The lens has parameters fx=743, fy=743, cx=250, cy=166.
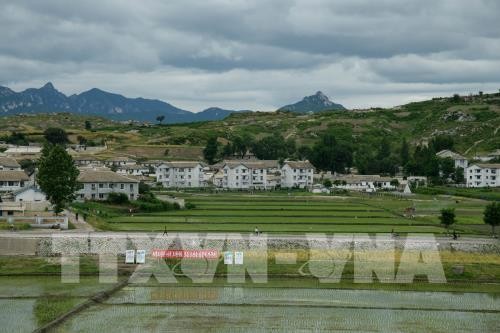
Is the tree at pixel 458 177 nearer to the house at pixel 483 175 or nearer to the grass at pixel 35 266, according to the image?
the house at pixel 483 175

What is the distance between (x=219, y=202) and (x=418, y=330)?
53.1 metres

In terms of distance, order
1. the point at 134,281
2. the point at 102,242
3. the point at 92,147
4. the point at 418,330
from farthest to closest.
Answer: the point at 92,147 < the point at 102,242 < the point at 134,281 < the point at 418,330

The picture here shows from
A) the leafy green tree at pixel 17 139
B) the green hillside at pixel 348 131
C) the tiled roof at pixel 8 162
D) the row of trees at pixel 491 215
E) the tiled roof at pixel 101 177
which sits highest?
the green hillside at pixel 348 131

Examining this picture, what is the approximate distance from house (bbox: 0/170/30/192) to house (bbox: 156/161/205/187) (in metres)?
32.1

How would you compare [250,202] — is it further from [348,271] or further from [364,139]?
[364,139]

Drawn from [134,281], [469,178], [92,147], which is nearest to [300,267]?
[134,281]

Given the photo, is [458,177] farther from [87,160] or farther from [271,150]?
[87,160]

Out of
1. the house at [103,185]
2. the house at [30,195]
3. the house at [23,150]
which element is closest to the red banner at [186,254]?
the house at [30,195]

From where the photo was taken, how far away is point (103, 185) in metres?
78.1

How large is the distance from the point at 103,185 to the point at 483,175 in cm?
6489

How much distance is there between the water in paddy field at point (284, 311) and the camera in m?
28.7

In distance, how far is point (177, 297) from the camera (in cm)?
3400

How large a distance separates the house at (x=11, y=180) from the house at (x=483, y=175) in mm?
68901

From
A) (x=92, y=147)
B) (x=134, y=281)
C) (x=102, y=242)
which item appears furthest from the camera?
(x=92, y=147)
